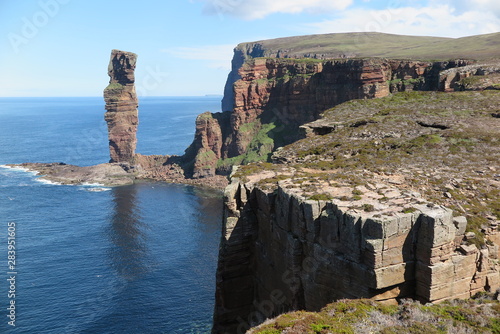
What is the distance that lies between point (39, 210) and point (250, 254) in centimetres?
9904

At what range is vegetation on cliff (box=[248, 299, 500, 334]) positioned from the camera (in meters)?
16.5

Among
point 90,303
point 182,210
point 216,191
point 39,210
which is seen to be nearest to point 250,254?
point 90,303

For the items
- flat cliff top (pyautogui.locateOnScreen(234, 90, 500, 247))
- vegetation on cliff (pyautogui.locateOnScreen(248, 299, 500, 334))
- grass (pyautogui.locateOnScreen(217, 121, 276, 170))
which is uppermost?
flat cliff top (pyautogui.locateOnScreen(234, 90, 500, 247))

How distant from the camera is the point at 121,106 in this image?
565 feet

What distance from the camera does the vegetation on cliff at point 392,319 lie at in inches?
650

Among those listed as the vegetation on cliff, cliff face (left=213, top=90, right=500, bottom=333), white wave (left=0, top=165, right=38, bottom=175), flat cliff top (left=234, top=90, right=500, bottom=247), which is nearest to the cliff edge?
white wave (left=0, top=165, right=38, bottom=175)

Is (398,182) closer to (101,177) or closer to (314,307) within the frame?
(314,307)

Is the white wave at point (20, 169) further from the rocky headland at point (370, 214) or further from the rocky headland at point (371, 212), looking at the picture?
the rocky headland at point (370, 214)

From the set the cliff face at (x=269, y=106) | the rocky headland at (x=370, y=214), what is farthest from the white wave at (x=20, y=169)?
the rocky headland at (x=370, y=214)

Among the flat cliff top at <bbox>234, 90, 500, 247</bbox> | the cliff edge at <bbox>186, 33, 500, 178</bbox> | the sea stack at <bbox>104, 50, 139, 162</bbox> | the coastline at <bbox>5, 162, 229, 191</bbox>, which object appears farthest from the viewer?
the sea stack at <bbox>104, 50, 139, 162</bbox>

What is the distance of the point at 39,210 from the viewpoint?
366 ft

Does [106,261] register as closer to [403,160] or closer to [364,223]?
[403,160]

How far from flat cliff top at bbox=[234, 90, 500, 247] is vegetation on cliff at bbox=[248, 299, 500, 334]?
4226 millimetres

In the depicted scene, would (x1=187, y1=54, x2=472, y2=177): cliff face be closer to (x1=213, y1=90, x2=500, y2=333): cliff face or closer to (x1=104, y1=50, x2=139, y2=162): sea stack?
(x1=104, y1=50, x2=139, y2=162): sea stack
